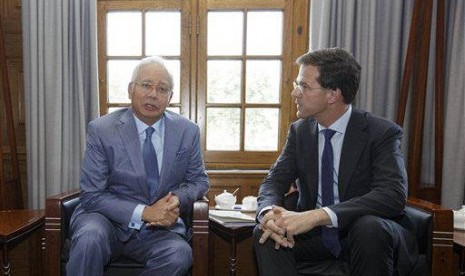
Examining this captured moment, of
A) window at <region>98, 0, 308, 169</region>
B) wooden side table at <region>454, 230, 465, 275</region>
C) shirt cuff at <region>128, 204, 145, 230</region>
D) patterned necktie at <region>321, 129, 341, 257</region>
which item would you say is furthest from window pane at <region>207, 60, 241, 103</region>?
wooden side table at <region>454, 230, 465, 275</region>

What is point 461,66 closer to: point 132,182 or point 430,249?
point 430,249

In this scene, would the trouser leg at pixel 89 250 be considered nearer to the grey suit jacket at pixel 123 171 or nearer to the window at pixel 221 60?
the grey suit jacket at pixel 123 171

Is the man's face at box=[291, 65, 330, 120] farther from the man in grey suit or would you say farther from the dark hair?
the man in grey suit

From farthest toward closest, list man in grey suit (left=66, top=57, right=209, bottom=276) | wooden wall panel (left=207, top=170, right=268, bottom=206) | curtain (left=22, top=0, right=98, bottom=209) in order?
wooden wall panel (left=207, top=170, right=268, bottom=206)
curtain (left=22, top=0, right=98, bottom=209)
man in grey suit (left=66, top=57, right=209, bottom=276)

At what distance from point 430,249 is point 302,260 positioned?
20.5 inches

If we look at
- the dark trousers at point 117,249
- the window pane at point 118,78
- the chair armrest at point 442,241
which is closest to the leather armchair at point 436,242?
the chair armrest at point 442,241

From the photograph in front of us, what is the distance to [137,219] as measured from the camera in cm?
169

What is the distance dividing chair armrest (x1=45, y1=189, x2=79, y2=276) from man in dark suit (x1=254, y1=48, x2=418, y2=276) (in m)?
0.87

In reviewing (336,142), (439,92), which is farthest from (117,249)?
(439,92)

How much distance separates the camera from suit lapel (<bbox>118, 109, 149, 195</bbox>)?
1776 millimetres

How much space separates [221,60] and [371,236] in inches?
67.1

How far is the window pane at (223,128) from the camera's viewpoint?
2.73 meters

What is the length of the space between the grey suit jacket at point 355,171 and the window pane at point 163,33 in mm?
1249

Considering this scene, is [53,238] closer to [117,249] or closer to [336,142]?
[117,249]
